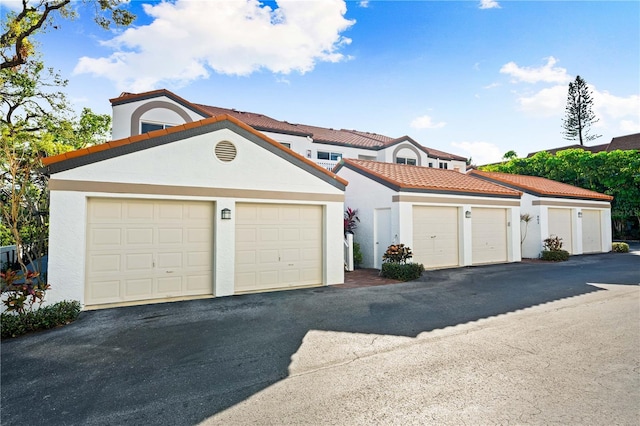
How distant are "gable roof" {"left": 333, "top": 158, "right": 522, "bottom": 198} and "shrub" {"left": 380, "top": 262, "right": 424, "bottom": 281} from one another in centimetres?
296

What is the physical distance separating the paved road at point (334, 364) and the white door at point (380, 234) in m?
4.75

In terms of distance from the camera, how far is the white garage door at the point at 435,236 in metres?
12.5

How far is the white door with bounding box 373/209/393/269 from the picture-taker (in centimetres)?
1255

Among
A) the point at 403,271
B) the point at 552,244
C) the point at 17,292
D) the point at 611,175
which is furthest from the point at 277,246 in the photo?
the point at 611,175

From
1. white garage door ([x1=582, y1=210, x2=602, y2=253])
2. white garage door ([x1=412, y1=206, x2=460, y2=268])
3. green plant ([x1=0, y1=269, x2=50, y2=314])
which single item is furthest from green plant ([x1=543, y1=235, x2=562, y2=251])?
green plant ([x1=0, y1=269, x2=50, y2=314])

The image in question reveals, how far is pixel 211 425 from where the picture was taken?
3.09 meters

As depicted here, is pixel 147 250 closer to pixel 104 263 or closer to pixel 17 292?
pixel 104 263

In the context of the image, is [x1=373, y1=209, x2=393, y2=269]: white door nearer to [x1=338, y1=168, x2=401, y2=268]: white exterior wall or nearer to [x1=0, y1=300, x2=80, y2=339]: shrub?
[x1=338, y1=168, x2=401, y2=268]: white exterior wall

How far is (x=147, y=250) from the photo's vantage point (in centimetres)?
764

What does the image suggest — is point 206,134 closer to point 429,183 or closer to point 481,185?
point 429,183

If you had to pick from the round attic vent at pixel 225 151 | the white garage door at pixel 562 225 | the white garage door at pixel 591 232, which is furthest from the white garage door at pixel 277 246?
the white garage door at pixel 591 232

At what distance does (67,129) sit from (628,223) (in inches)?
1511

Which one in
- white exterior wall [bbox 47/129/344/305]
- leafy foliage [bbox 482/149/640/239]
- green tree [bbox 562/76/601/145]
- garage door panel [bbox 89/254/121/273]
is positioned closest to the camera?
white exterior wall [bbox 47/129/344/305]

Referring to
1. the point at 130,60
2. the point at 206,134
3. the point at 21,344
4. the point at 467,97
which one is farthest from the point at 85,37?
the point at 467,97
